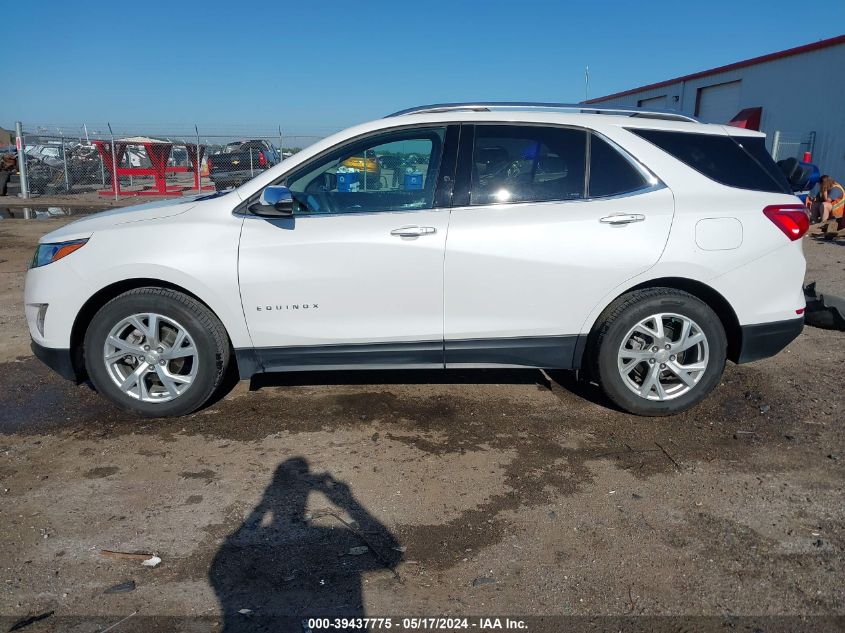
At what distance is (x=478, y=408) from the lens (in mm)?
4641

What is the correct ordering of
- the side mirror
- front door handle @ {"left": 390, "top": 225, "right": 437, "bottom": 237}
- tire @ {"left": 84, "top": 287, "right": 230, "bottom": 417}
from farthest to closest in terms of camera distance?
tire @ {"left": 84, "top": 287, "right": 230, "bottom": 417} < front door handle @ {"left": 390, "top": 225, "right": 437, "bottom": 237} < the side mirror

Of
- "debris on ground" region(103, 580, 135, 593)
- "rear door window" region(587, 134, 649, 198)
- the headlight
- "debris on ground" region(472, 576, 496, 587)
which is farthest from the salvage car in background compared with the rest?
"debris on ground" region(472, 576, 496, 587)

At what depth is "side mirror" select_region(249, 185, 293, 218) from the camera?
3938 mm

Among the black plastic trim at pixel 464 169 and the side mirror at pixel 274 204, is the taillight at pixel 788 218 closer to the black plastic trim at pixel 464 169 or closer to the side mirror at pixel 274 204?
the black plastic trim at pixel 464 169

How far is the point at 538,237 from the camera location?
4.10 meters

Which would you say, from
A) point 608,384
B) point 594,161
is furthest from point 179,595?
point 594,161

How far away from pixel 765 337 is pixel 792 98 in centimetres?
1756

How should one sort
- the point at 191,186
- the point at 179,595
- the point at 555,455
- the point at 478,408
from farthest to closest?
the point at 191,186, the point at 478,408, the point at 555,455, the point at 179,595

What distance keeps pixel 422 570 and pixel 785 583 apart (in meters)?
1.51

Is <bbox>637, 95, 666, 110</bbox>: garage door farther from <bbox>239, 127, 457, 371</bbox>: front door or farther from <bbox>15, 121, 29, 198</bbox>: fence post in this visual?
<bbox>239, 127, 457, 371</bbox>: front door

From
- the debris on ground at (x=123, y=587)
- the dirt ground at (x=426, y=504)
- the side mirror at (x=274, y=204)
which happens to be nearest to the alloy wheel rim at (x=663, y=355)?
the dirt ground at (x=426, y=504)

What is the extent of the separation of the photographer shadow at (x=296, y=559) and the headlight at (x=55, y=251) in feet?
6.67

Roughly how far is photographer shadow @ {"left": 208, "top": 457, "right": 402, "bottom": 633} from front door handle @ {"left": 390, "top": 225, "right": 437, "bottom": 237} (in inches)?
59.8

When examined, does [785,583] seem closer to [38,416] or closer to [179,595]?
[179,595]
